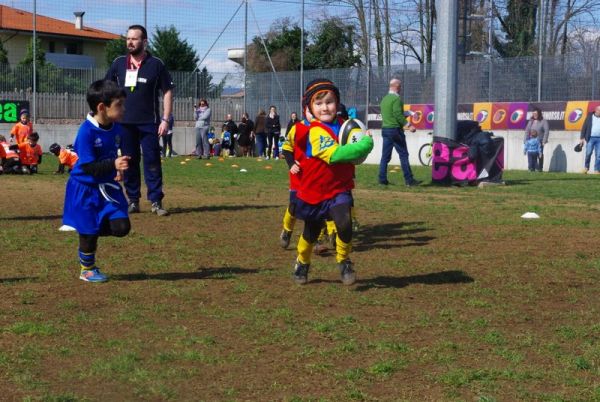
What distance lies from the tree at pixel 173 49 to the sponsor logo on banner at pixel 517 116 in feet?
40.8

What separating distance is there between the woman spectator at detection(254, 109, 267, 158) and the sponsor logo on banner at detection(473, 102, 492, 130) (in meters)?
8.12

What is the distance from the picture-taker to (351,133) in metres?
6.75

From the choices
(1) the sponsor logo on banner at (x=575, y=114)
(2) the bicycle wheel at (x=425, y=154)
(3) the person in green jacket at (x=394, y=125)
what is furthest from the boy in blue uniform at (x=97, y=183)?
(2) the bicycle wheel at (x=425, y=154)

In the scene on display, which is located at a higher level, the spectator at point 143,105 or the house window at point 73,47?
the house window at point 73,47

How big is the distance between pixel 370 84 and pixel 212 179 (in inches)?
548

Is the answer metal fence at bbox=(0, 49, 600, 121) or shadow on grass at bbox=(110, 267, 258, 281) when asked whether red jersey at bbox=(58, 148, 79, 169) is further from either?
shadow on grass at bbox=(110, 267, 258, 281)

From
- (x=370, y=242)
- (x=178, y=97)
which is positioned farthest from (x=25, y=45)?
(x=370, y=242)

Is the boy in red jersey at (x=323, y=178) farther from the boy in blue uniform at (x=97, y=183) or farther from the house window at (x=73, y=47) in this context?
the house window at (x=73, y=47)

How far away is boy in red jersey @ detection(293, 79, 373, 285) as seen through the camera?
6895mm

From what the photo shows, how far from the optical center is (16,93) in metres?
31.2

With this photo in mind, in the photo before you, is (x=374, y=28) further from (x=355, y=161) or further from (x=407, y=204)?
(x=355, y=161)

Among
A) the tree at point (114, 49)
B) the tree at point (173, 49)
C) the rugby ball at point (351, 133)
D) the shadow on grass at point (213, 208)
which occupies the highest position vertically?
the tree at point (114, 49)

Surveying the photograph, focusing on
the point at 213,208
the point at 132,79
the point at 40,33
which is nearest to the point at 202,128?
the point at 40,33

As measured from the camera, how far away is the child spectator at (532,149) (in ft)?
86.6
